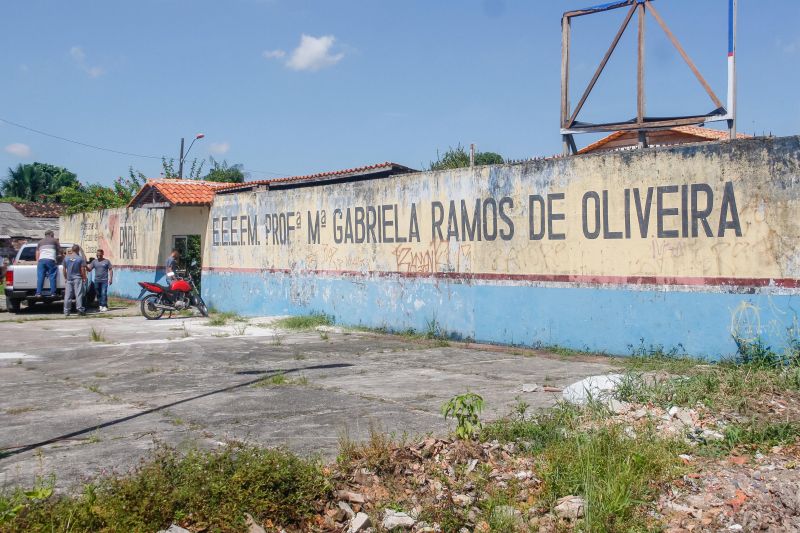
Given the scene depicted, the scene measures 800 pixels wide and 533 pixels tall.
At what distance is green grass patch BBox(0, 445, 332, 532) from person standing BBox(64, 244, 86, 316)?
49.4 ft

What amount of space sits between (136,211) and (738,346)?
19.8 meters

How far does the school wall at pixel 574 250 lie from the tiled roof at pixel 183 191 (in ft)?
14.6

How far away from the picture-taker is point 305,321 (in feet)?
52.5

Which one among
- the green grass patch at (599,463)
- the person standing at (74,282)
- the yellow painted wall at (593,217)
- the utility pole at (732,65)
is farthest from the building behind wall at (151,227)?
the green grass patch at (599,463)

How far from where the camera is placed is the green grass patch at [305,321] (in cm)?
1584

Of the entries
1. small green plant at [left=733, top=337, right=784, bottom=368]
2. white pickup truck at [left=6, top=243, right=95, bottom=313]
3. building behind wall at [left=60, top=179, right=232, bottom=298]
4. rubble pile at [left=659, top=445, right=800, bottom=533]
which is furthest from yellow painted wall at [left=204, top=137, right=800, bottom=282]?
white pickup truck at [left=6, top=243, right=95, bottom=313]

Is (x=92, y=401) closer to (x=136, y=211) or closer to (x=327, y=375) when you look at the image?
(x=327, y=375)

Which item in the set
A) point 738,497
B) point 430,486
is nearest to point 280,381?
point 430,486

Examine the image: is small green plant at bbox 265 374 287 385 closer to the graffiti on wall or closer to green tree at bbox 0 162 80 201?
the graffiti on wall

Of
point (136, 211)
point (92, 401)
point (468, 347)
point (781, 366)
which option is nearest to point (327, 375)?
point (92, 401)

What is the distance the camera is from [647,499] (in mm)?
4863

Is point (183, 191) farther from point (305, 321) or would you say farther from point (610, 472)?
point (610, 472)

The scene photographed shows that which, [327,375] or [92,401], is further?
[327,375]

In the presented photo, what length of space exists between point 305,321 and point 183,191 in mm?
7847
